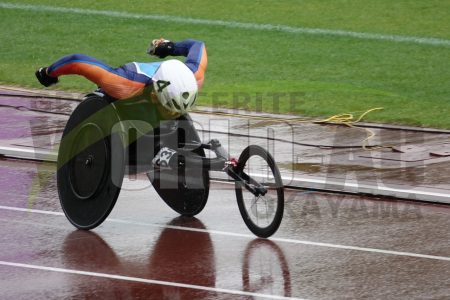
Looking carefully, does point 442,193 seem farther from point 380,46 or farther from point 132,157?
point 380,46

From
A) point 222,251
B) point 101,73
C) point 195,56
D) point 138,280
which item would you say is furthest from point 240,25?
point 138,280

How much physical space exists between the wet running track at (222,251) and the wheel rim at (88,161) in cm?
42

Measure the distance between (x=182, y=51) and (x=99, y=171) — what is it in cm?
153

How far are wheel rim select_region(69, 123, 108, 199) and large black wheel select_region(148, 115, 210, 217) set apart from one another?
563 millimetres

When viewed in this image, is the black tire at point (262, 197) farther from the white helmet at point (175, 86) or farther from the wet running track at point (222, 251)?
the white helmet at point (175, 86)

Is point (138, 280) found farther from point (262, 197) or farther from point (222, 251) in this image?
point (262, 197)

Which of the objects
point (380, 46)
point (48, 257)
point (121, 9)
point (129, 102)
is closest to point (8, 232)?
point (48, 257)

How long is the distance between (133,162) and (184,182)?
2.04ft

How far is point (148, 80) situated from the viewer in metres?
10.8

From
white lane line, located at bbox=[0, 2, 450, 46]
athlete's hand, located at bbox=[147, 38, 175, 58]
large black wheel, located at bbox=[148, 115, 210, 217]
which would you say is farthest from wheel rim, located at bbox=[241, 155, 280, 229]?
white lane line, located at bbox=[0, 2, 450, 46]

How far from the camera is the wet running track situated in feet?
30.5

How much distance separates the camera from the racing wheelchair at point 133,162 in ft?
34.9

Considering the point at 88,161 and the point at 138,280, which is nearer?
the point at 138,280

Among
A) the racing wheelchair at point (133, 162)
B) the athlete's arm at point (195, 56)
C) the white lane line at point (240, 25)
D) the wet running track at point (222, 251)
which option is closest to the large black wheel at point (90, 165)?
the racing wheelchair at point (133, 162)
